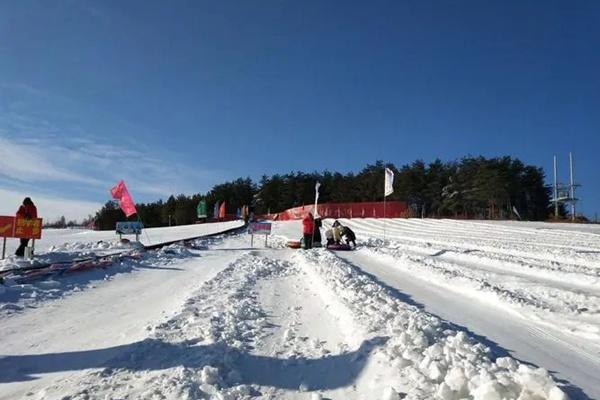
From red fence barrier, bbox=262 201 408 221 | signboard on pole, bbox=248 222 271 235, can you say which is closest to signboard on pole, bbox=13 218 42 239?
signboard on pole, bbox=248 222 271 235

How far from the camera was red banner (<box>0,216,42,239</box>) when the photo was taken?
504 inches

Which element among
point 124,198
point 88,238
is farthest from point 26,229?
point 88,238

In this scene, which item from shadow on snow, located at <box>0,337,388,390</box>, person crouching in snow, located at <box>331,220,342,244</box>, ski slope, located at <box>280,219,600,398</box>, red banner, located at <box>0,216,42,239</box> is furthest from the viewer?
person crouching in snow, located at <box>331,220,342,244</box>

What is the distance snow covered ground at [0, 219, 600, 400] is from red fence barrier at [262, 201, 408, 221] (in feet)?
156

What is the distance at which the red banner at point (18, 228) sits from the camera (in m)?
12.8

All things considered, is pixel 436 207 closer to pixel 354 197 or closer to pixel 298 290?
pixel 354 197

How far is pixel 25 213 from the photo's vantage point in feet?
43.5

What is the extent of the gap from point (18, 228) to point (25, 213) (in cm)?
57

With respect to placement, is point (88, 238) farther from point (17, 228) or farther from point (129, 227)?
point (17, 228)

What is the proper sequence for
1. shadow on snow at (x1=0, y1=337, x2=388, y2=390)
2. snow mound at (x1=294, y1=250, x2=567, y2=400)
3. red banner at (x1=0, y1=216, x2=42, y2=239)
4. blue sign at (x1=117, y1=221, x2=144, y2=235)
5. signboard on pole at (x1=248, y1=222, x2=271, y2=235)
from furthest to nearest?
1. signboard on pole at (x1=248, y1=222, x2=271, y2=235)
2. blue sign at (x1=117, y1=221, x2=144, y2=235)
3. red banner at (x1=0, y1=216, x2=42, y2=239)
4. shadow on snow at (x1=0, y1=337, x2=388, y2=390)
5. snow mound at (x1=294, y1=250, x2=567, y2=400)

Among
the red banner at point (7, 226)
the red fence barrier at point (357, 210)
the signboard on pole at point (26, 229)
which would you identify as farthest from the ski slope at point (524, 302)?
the red fence barrier at point (357, 210)

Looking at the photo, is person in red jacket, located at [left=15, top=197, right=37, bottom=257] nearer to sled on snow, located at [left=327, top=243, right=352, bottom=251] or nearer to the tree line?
sled on snow, located at [left=327, top=243, right=352, bottom=251]

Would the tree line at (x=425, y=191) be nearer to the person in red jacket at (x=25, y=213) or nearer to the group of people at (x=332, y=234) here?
the group of people at (x=332, y=234)

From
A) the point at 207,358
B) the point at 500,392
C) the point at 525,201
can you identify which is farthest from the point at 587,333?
the point at 525,201
